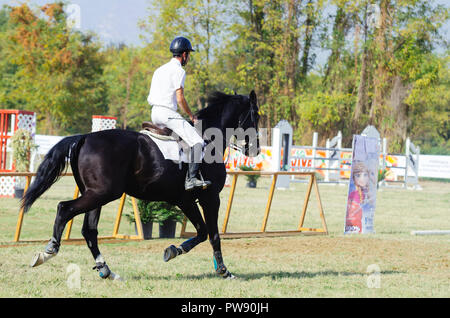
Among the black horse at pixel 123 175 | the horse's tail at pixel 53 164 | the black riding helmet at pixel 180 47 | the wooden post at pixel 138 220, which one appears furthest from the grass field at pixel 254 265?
the black riding helmet at pixel 180 47

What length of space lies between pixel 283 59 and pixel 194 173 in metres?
35.0

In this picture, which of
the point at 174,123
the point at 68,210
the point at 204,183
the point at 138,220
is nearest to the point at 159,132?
the point at 174,123

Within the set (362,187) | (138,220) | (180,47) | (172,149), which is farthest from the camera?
(362,187)

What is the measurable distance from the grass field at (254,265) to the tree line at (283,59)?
2394 cm

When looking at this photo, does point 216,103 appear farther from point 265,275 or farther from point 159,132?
point 265,275

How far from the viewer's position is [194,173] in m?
7.40

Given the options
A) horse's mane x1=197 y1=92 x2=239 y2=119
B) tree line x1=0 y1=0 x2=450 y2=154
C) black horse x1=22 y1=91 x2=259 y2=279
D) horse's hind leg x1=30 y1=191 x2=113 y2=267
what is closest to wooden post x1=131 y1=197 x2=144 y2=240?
black horse x1=22 y1=91 x2=259 y2=279

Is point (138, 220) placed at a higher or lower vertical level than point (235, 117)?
lower

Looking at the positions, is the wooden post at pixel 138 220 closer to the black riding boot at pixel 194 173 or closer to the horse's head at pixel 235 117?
the horse's head at pixel 235 117

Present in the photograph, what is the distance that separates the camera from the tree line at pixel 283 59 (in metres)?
38.0

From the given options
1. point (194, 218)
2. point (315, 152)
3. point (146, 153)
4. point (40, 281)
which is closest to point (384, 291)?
point (194, 218)

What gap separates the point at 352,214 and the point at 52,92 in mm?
33024

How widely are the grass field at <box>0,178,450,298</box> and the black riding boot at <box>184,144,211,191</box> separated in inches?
43.0

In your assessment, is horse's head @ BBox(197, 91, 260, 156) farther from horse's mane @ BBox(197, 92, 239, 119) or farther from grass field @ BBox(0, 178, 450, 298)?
grass field @ BBox(0, 178, 450, 298)
